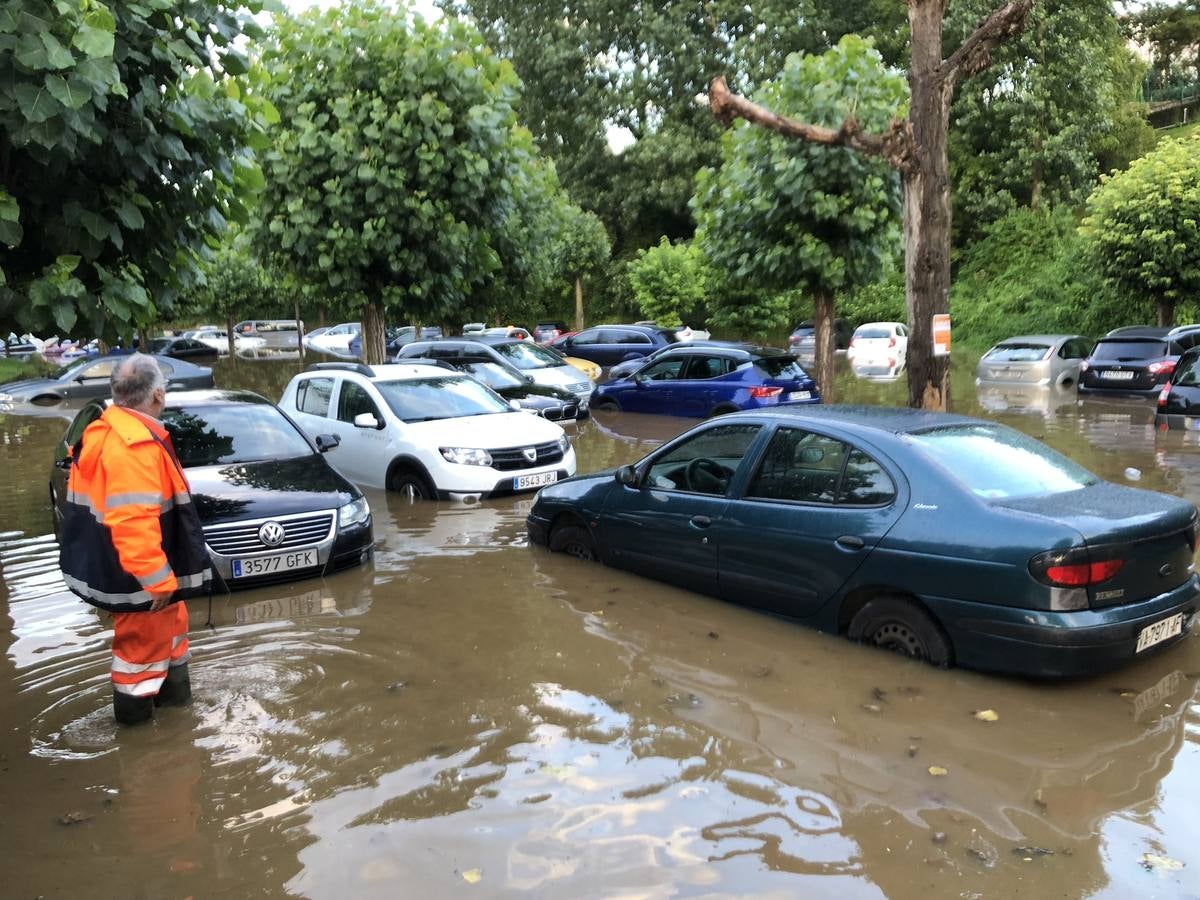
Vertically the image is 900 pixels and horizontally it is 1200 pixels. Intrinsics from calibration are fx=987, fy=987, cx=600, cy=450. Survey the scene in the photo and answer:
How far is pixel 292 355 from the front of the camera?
156ft

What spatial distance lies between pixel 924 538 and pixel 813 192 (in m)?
10.7

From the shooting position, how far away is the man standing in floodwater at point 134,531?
4.58m

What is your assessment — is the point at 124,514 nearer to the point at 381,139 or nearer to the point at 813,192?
the point at 381,139

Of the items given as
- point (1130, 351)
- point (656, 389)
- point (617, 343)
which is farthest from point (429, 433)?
point (617, 343)

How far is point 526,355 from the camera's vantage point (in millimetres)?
20688

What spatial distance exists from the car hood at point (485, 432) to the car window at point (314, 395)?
1.74 metres

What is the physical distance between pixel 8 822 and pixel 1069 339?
23.0 meters

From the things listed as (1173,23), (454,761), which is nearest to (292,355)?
(454,761)

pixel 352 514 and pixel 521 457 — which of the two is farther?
pixel 521 457

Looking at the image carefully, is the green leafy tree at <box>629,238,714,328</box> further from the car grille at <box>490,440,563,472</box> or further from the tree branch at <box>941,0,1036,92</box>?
the tree branch at <box>941,0,1036,92</box>

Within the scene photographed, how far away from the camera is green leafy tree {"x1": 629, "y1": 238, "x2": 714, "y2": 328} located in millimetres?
33906

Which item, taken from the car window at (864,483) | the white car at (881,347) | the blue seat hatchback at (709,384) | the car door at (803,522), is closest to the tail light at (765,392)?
the blue seat hatchback at (709,384)

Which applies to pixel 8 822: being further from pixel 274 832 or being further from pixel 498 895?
pixel 498 895

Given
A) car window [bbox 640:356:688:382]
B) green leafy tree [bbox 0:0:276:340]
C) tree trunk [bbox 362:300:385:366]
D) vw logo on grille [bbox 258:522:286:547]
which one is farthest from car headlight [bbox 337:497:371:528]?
car window [bbox 640:356:688:382]
